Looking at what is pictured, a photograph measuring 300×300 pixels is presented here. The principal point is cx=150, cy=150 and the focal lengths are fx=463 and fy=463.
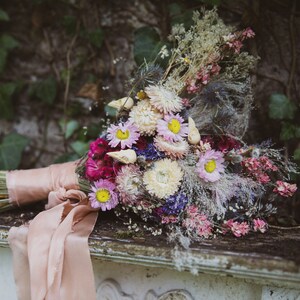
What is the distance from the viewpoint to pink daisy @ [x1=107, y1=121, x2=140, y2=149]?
1.19m

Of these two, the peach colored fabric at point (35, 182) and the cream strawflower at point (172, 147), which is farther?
the peach colored fabric at point (35, 182)

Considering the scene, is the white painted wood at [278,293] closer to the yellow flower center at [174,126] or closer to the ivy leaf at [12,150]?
the yellow flower center at [174,126]

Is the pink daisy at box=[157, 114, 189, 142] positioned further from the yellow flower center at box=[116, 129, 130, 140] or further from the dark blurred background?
the dark blurred background

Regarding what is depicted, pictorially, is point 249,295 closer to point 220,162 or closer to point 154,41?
point 220,162

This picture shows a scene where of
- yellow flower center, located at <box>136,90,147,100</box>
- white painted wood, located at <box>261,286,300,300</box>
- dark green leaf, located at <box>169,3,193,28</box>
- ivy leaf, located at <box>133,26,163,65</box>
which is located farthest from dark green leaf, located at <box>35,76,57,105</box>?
white painted wood, located at <box>261,286,300,300</box>

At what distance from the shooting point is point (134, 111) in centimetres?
124

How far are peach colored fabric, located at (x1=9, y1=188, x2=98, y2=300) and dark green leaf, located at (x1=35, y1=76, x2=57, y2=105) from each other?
82 centimetres

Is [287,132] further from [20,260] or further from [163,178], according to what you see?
[20,260]

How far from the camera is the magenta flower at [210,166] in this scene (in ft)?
3.76

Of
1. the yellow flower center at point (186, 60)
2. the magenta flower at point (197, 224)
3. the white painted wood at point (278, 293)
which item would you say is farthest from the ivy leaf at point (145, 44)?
the white painted wood at point (278, 293)

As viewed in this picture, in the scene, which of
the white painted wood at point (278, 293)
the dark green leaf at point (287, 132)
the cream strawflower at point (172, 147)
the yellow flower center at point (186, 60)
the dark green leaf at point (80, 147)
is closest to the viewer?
the white painted wood at point (278, 293)

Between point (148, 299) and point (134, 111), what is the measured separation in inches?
19.1

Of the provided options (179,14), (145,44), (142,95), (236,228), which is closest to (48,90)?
(145,44)

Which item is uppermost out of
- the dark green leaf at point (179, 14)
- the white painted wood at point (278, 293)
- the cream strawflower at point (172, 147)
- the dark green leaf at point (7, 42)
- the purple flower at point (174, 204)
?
the dark green leaf at point (179, 14)
